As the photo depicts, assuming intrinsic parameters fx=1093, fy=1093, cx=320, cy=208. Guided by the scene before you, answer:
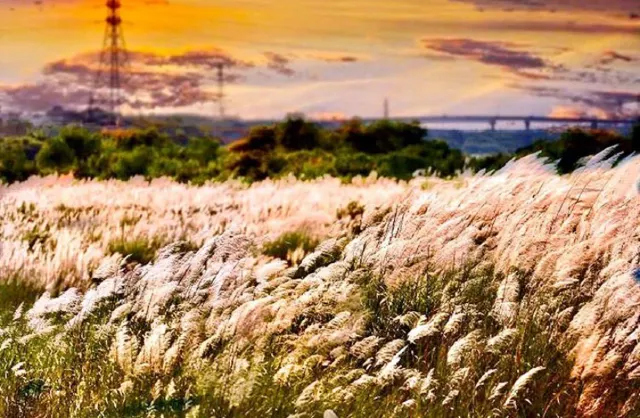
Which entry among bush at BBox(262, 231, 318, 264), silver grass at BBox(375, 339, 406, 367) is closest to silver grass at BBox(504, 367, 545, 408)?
silver grass at BBox(375, 339, 406, 367)

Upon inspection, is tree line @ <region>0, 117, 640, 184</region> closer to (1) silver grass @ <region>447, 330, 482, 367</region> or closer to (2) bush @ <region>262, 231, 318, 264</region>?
(2) bush @ <region>262, 231, 318, 264</region>

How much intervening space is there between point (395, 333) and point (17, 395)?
93.9 inches

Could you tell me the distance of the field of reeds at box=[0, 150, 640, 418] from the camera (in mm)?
5449

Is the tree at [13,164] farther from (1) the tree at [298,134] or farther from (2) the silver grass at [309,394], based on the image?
(2) the silver grass at [309,394]

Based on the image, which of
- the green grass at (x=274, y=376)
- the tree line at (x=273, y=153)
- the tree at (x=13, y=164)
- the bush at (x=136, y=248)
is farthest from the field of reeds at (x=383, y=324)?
the tree at (x=13, y=164)

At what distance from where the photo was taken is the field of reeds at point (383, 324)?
5449 mm

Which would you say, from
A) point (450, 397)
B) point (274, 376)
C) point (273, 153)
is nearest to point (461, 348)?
point (450, 397)

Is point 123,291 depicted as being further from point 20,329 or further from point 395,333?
point 395,333

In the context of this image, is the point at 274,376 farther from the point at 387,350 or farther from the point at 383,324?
the point at 383,324

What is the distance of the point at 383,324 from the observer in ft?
23.0

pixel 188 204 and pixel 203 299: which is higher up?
pixel 203 299

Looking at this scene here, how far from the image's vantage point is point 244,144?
33.9 meters

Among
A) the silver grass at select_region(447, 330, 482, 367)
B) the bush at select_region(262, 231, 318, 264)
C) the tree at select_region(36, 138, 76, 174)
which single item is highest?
the silver grass at select_region(447, 330, 482, 367)

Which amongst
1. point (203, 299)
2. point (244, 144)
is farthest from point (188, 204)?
point (244, 144)
